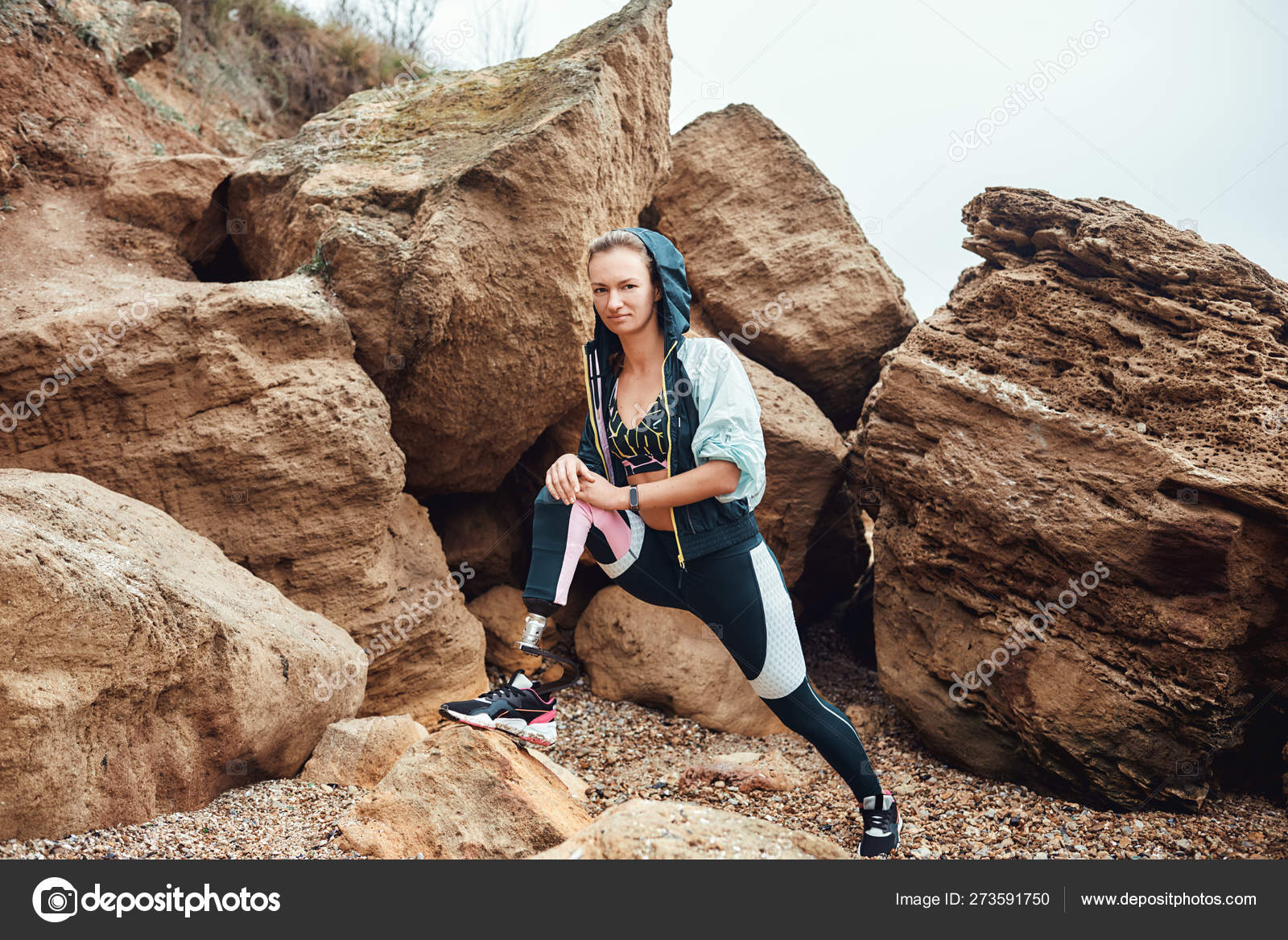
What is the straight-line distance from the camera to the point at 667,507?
10.8 feet

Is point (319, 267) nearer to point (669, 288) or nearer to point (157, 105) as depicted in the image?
point (669, 288)

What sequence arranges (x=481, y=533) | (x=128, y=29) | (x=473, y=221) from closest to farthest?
(x=473, y=221) < (x=481, y=533) < (x=128, y=29)

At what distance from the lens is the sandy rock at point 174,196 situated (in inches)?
220

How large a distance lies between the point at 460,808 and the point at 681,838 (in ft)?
3.53

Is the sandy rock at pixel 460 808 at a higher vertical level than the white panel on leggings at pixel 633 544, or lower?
lower

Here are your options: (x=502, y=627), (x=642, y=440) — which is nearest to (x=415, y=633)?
(x=502, y=627)

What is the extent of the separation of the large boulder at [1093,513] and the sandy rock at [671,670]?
1.11m

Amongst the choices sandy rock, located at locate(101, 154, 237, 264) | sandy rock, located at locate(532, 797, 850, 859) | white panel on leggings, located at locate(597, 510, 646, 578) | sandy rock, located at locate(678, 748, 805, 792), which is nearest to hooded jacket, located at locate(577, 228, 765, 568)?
white panel on leggings, located at locate(597, 510, 646, 578)

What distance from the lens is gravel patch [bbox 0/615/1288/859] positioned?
3133 millimetres

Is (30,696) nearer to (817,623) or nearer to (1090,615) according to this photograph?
Result: (1090,615)

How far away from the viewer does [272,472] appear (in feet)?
15.0

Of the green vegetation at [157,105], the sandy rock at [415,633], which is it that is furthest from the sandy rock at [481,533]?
the green vegetation at [157,105]

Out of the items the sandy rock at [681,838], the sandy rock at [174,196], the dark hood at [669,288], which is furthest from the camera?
the sandy rock at [174,196]
